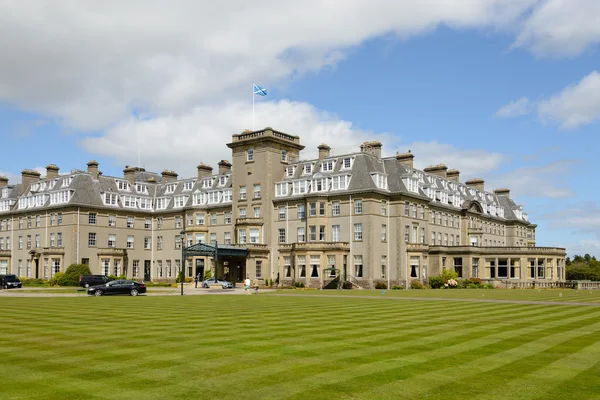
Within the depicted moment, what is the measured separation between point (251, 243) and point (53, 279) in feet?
89.9

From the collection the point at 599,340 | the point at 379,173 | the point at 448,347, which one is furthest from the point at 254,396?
the point at 379,173

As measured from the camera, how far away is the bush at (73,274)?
2955 inches

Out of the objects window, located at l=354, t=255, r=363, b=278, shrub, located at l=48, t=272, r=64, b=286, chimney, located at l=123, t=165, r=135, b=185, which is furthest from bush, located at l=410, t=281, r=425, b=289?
chimney, located at l=123, t=165, r=135, b=185

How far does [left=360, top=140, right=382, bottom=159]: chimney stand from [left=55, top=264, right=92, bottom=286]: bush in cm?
4067

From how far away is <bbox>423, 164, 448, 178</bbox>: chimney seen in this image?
92750 mm

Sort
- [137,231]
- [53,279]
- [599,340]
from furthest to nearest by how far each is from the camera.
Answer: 1. [137,231]
2. [53,279]
3. [599,340]

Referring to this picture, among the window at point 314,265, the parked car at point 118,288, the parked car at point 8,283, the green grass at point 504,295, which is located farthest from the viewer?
the window at point 314,265

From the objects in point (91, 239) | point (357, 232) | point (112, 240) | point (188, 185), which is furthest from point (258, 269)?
point (91, 239)

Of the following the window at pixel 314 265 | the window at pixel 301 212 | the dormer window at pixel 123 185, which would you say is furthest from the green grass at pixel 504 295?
the dormer window at pixel 123 185

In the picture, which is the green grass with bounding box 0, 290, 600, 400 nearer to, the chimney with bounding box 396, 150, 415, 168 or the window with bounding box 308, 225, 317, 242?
the window with bounding box 308, 225, 317, 242

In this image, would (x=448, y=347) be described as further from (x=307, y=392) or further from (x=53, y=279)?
(x=53, y=279)

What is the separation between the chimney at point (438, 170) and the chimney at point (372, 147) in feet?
66.1

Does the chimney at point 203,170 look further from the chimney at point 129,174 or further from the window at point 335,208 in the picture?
the window at point 335,208

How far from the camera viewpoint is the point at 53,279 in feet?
253
